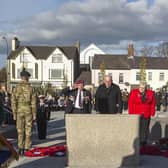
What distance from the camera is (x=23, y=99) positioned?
10766 mm

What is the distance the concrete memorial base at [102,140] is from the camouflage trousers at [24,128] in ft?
6.01

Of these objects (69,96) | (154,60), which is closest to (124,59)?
(154,60)

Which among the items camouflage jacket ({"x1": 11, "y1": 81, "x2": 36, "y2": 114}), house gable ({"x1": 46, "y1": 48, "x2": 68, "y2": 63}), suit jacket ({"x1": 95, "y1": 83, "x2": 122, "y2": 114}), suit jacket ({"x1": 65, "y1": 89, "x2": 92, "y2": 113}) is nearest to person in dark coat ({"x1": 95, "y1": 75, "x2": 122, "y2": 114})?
suit jacket ({"x1": 95, "y1": 83, "x2": 122, "y2": 114})

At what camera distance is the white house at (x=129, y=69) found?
83.7 meters

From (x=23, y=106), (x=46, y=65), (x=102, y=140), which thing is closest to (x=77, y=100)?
(x=23, y=106)

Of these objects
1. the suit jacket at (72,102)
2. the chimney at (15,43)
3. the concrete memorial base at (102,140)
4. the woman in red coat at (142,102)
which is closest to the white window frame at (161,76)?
the chimney at (15,43)

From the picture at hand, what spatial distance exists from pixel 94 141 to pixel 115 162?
575 millimetres

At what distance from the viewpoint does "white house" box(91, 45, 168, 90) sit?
275 ft

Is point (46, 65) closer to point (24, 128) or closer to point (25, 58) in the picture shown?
point (25, 58)

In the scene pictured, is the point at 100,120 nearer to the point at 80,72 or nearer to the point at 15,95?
the point at 15,95

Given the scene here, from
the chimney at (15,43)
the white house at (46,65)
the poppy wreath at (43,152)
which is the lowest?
the poppy wreath at (43,152)

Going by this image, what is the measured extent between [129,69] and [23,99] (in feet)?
242

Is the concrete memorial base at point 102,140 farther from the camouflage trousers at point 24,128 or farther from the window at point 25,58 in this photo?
the window at point 25,58

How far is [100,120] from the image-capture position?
9055mm
